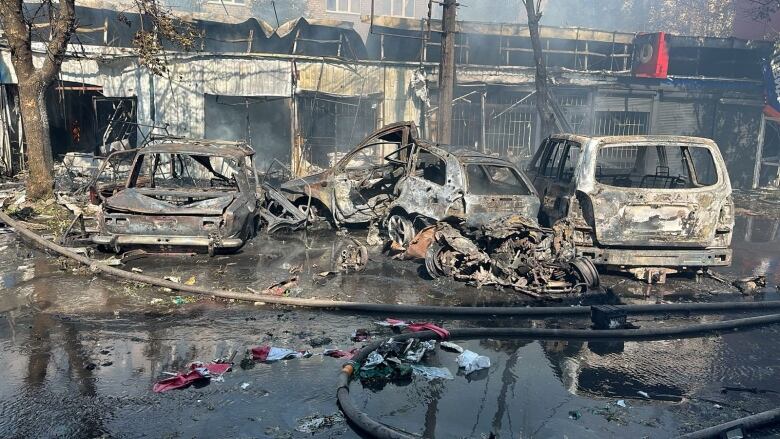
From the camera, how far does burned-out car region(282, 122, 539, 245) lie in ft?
28.0

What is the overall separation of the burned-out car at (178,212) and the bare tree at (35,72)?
3.60 metres

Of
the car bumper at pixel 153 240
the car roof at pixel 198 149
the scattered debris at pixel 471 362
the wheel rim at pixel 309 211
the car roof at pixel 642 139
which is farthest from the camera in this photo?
the wheel rim at pixel 309 211

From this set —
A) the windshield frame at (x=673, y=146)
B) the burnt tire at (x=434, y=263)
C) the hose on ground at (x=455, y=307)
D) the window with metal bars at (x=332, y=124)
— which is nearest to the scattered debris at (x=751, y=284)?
the hose on ground at (x=455, y=307)

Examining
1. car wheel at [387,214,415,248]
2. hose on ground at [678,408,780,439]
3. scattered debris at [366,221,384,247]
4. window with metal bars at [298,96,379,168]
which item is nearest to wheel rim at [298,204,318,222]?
scattered debris at [366,221,384,247]

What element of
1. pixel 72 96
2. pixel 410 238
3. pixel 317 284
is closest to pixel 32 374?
pixel 317 284

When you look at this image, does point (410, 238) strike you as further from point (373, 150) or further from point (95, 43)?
point (95, 43)

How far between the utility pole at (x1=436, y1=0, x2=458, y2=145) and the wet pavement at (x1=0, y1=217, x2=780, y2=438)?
8.02 metres

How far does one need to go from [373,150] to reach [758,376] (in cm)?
1387

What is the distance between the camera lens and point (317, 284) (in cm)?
765

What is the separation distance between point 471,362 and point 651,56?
A: 699 inches

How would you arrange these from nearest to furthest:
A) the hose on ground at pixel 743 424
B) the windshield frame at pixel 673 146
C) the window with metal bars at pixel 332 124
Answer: the hose on ground at pixel 743 424 < the windshield frame at pixel 673 146 < the window with metal bars at pixel 332 124

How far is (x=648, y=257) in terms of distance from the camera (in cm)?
764

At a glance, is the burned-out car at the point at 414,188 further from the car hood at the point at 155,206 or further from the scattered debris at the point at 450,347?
the scattered debris at the point at 450,347

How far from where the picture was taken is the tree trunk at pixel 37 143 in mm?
11859
